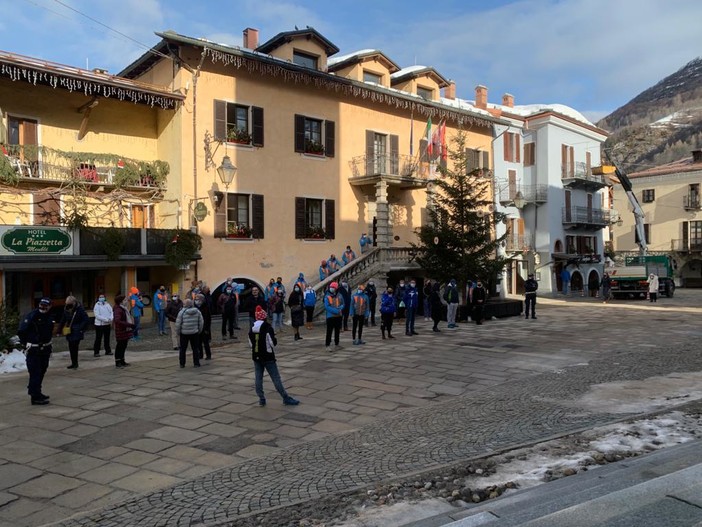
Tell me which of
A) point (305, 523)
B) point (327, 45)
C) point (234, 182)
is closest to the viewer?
point (305, 523)

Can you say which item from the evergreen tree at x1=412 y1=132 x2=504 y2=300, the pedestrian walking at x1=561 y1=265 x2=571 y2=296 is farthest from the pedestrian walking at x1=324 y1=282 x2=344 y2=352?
the pedestrian walking at x1=561 y1=265 x2=571 y2=296

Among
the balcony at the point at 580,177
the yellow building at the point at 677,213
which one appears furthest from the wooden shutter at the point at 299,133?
the yellow building at the point at 677,213

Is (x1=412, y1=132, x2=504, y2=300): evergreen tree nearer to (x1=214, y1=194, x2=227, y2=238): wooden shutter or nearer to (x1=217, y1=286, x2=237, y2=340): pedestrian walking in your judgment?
(x1=214, y1=194, x2=227, y2=238): wooden shutter

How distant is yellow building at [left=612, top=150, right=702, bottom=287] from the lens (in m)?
50.6

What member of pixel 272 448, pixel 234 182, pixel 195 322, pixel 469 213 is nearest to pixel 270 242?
pixel 234 182

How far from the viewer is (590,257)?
3969 cm

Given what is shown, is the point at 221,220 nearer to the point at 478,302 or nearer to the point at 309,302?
the point at 309,302

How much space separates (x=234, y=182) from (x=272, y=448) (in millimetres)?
16227

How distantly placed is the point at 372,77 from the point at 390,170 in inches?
184

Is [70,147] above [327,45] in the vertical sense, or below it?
below

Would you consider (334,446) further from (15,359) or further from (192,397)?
(15,359)

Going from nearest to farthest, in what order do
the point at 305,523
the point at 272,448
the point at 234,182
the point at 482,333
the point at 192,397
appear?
the point at 305,523 → the point at 272,448 → the point at 192,397 → the point at 482,333 → the point at 234,182

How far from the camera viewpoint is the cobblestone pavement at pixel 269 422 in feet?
17.9

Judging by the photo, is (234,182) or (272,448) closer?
(272,448)
